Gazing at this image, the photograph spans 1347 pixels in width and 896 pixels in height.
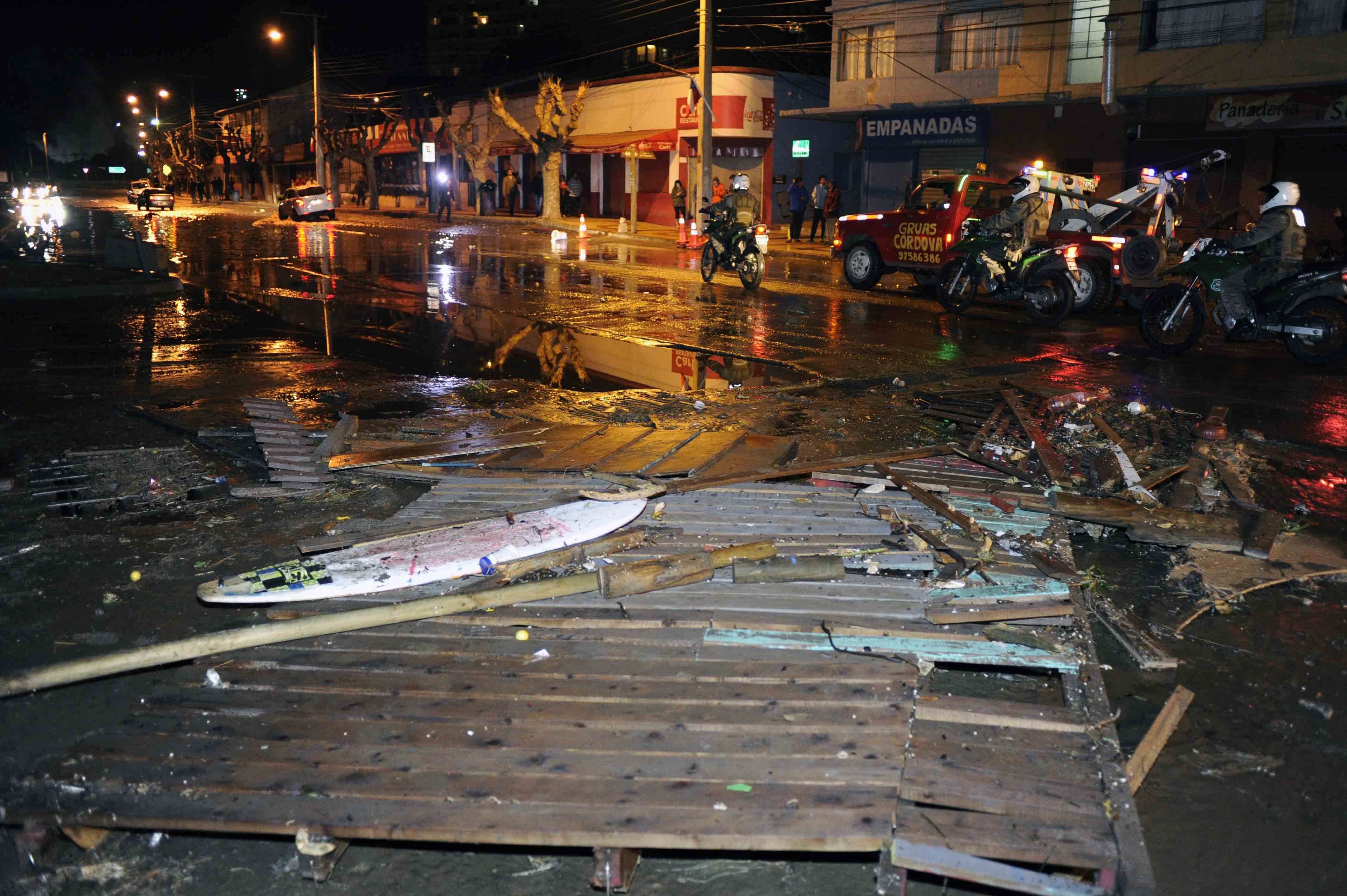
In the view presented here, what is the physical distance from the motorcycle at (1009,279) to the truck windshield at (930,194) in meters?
2.10

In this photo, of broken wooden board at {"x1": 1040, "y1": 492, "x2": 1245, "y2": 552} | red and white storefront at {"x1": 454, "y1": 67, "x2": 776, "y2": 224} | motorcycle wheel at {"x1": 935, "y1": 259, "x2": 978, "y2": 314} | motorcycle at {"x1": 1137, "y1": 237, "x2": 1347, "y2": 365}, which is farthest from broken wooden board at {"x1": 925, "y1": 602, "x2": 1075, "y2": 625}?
red and white storefront at {"x1": 454, "y1": 67, "x2": 776, "y2": 224}

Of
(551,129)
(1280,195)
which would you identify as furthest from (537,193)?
(1280,195)

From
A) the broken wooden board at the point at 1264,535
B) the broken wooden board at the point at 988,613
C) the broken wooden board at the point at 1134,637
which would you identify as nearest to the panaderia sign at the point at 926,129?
the broken wooden board at the point at 1264,535

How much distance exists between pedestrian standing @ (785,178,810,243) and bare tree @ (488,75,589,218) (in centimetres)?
1489

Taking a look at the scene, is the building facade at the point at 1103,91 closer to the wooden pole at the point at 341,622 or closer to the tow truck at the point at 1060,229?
the tow truck at the point at 1060,229

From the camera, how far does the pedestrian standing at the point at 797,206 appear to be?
3045 cm

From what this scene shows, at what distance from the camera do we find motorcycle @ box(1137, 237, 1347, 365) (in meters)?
10.8

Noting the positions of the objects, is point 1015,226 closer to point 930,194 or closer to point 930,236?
point 930,236

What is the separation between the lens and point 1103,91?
2411cm

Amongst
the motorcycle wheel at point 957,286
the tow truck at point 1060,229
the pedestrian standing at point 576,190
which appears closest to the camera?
the tow truck at point 1060,229

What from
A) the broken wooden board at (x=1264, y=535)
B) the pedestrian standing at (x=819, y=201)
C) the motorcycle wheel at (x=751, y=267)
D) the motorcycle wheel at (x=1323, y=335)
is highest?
the pedestrian standing at (x=819, y=201)

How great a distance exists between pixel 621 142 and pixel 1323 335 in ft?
115

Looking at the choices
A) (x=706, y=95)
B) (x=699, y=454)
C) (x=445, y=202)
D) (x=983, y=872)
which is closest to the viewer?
(x=983, y=872)

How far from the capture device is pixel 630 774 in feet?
10.3
